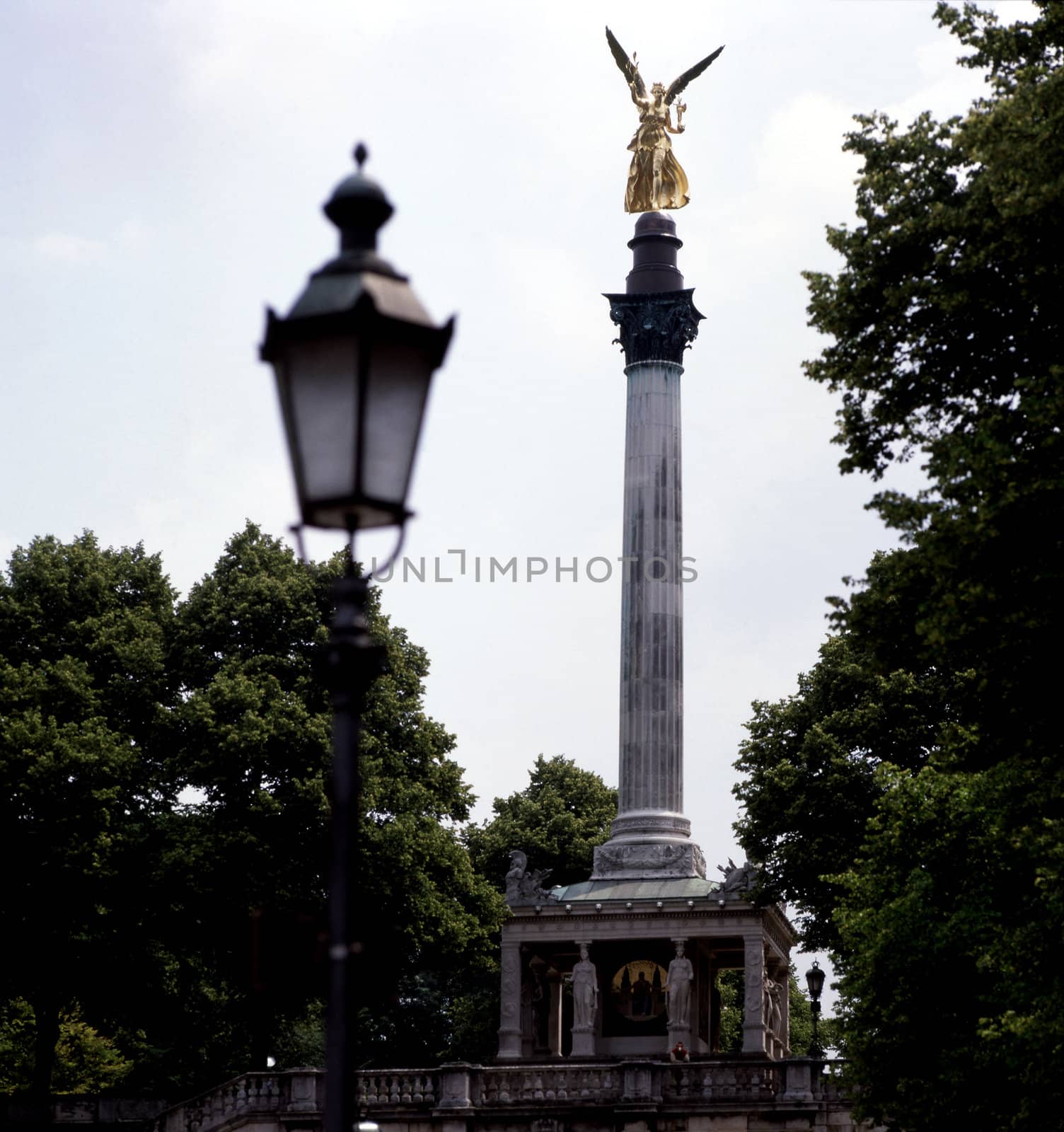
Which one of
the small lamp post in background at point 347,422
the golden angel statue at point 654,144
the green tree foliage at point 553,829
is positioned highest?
the golden angel statue at point 654,144

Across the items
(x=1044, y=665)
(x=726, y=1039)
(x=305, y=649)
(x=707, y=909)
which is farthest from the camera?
(x=726, y=1039)

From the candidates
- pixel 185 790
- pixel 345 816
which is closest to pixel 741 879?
pixel 185 790

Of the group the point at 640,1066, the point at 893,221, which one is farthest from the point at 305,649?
the point at 893,221

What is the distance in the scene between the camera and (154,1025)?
58469 millimetres

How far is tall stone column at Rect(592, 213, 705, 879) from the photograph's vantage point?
58.4 metres

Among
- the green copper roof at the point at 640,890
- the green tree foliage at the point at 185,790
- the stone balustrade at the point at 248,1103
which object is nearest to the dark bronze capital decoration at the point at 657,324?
the green tree foliage at the point at 185,790

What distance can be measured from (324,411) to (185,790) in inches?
2106

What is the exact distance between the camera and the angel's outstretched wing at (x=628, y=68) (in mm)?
65875

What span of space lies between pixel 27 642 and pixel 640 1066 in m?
24.6

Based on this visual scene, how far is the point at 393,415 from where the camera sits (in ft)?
26.1

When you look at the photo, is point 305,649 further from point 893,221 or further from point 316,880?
point 893,221

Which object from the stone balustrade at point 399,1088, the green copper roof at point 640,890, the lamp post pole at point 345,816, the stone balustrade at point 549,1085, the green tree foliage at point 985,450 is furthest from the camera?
the green copper roof at point 640,890

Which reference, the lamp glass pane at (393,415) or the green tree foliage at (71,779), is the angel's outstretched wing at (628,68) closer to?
the green tree foliage at (71,779)

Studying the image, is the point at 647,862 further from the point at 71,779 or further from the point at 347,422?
the point at 347,422
